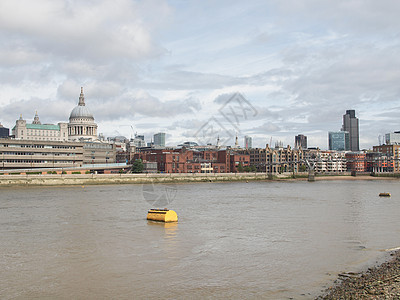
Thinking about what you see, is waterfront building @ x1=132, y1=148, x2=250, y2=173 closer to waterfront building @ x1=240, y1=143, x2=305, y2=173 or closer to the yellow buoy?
waterfront building @ x1=240, y1=143, x2=305, y2=173

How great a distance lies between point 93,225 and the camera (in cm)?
3234

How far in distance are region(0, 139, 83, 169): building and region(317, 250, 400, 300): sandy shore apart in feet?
346

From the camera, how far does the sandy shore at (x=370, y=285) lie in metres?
14.1

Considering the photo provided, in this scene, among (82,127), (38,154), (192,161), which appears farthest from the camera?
(82,127)

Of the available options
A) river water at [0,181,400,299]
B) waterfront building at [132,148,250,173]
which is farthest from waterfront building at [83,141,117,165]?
river water at [0,181,400,299]

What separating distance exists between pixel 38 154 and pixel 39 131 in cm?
7861

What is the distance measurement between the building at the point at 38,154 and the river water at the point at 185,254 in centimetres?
7621

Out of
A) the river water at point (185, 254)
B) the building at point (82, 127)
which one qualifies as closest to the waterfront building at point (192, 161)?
the building at point (82, 127)

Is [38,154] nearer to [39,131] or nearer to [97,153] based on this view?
[97,153]

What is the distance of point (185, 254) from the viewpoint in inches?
869

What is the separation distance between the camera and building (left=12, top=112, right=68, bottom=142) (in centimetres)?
17650

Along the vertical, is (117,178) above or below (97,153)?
below

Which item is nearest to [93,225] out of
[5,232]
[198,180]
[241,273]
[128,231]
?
[128,231]

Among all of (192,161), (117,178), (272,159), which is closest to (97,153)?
(192,161)
